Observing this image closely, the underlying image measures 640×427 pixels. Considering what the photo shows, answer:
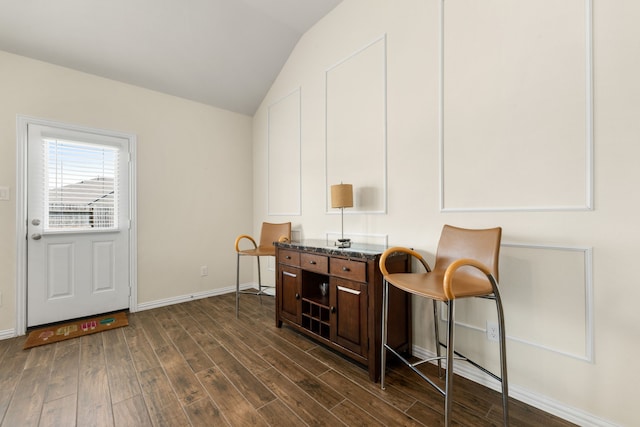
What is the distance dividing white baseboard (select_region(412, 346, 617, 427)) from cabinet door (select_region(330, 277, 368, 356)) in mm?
700

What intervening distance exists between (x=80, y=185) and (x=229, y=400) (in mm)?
2715

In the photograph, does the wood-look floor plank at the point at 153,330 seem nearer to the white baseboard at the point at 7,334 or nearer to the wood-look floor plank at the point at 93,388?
the wood-look floor plank at the point at 93,388

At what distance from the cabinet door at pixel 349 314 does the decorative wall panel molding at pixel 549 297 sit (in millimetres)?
787

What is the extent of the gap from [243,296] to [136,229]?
60.3 inches

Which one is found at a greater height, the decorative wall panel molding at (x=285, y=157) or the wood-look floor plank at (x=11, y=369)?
the decorative wall panel molding at (x=285, y=157)

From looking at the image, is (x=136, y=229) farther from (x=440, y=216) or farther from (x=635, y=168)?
(x=635, y=168)

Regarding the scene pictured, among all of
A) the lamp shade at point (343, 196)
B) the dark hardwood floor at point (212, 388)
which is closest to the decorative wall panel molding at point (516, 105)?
the lamp shade at point (343, 196)

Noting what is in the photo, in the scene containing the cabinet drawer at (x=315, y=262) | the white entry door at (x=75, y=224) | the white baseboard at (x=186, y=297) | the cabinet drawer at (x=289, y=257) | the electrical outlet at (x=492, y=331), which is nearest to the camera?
the electrical outlet at (x=492, y=331)

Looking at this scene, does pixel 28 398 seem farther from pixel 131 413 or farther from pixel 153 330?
pixel 153 330

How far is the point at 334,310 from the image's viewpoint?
2035 mm

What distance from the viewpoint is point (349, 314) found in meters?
1.92

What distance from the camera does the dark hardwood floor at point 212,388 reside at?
4.71ft

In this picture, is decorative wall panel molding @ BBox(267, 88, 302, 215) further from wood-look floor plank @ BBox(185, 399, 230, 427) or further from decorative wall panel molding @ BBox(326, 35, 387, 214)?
wood-look floor plank @ BBox(185, 399, 230, 427)

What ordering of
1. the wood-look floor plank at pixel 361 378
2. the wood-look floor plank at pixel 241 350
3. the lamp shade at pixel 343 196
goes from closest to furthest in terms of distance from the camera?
the wood-look floor plank at pixel 361 378
the wood-look floor plank at pixel 241 350
the lamp shade at pixel 343 196
